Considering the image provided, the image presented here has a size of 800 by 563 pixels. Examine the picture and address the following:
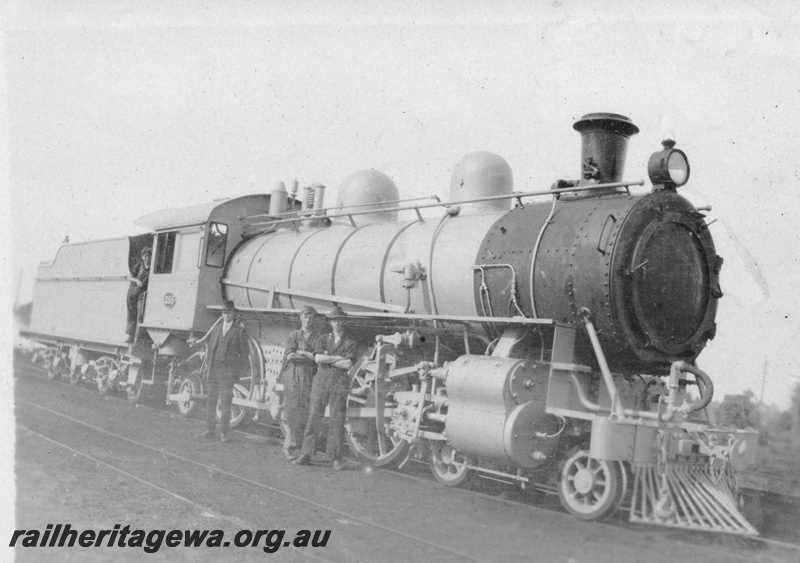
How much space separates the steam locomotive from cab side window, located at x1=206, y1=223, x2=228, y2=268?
1597mm

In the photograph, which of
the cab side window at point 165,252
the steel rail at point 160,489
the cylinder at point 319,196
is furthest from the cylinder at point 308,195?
the steel rail at point 160,489

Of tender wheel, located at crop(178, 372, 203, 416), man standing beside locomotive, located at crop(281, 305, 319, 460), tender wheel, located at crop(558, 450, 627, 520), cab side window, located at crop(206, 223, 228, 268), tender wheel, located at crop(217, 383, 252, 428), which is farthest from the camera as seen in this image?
tender wheel, located at crop(178, 372, 203, 416)

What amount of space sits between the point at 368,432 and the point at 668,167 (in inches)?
168

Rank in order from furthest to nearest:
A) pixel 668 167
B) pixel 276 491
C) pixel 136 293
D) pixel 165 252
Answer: pixel 136 293, pixel 165 252, pixel 276 491, pixel 668 167

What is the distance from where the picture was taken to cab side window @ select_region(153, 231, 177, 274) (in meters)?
11.1

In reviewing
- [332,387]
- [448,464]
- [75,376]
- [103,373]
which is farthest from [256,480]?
[75,376]

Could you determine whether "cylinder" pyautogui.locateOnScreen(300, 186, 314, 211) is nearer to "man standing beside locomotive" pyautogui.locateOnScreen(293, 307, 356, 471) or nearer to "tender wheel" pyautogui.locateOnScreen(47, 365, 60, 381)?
"man standing beside locomotive" pyautogui.locateOnScreen(293, 307, 356, 471)

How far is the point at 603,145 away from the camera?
636cm

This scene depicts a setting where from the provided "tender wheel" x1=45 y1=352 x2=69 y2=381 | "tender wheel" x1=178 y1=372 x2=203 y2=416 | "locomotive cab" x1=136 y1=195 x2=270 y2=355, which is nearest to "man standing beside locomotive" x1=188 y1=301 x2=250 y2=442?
"locomotive cab" x1=136 y1=195 x2=270 y2=355

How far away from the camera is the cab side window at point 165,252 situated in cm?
1110

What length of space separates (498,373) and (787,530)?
2781 millimetres

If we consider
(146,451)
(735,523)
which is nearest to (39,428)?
(146,451)

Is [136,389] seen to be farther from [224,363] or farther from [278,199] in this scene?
[278,199]

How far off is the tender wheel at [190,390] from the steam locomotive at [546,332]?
1.99 metres
